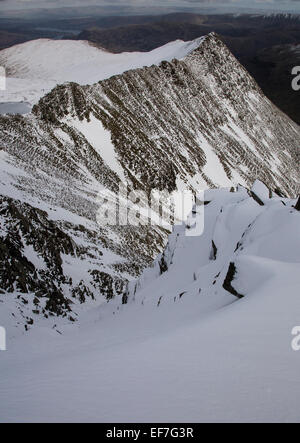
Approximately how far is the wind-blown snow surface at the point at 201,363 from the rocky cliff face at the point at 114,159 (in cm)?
954

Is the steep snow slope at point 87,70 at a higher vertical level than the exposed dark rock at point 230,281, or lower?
higher

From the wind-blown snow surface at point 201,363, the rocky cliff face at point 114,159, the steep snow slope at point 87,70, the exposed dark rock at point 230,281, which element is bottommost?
the wind-blown snow surface at point 201,363

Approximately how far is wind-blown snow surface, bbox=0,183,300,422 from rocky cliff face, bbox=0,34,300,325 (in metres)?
9.54

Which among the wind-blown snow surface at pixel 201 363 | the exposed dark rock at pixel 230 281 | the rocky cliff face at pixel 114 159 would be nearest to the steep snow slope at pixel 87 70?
the rocky cliff face at pixel 114 159

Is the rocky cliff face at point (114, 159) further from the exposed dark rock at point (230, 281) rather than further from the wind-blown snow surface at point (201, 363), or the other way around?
the exposed dark rock at point (230, 281)

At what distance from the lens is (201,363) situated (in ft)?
23.9

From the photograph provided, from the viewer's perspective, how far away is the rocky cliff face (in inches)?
1003

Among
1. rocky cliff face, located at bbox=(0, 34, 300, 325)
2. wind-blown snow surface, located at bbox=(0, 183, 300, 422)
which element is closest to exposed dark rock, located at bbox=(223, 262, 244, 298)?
wind-blown snow surface, located at bbox=(0, 183, 300, 422)

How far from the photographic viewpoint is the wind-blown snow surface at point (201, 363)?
19.0 feet

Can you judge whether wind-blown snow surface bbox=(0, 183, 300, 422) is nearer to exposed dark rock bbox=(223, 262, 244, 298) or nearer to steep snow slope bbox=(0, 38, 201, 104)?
exposed dark rock bbox=(223, 262, 244, 298)

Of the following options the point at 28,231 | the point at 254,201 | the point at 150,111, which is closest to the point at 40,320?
the point at 28,231

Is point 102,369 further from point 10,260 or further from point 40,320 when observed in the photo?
point 10,260

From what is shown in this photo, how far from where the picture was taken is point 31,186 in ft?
134

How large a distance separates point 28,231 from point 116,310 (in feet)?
28.0
